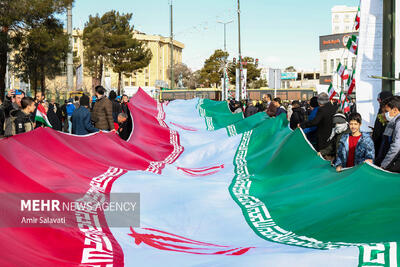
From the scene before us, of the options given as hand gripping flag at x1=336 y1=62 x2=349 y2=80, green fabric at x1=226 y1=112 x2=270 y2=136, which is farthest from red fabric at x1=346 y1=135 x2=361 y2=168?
hand gripping flag at x1=336 y1=62 x2=349 y2=80

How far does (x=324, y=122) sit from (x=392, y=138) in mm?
2863

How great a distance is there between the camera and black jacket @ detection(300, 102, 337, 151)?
941 cm

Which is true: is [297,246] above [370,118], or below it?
below

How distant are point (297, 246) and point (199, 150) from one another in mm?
6817

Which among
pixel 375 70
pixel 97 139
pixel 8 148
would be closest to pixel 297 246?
pixel 8 148

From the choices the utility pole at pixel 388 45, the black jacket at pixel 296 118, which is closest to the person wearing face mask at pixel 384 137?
the utility pole at pixel 388 45

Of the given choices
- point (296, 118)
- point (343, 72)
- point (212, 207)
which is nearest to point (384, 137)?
point (212, 207)

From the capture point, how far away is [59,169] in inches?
247

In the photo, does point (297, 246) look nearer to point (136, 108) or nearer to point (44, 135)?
point (44, 135)

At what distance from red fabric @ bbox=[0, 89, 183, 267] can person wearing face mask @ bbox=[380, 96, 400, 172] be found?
3.56 m

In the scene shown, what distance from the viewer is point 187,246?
4793 mm

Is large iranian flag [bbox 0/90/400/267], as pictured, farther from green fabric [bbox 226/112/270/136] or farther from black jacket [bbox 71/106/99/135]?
green fabric [bbox 226/112/270/136]

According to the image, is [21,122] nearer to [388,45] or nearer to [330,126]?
[330,126]

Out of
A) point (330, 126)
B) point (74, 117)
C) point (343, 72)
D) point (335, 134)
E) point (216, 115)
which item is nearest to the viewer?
point (335, 134)
